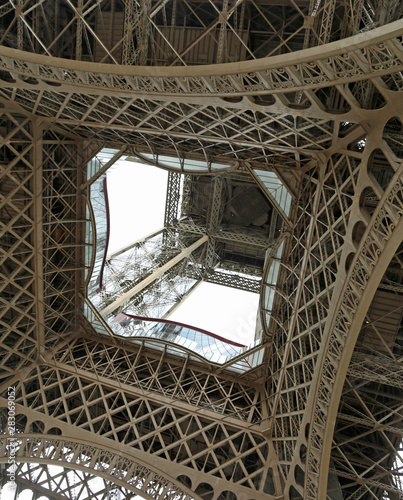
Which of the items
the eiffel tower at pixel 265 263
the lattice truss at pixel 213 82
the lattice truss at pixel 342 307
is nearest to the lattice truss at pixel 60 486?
the eiffel tower at pixel 265 263

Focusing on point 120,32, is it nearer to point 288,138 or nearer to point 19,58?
point 19,58

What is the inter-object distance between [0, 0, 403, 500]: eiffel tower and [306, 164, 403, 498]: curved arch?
0.04 meters

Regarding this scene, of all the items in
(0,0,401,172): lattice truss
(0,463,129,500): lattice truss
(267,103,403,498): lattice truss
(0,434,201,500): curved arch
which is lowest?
(0,463,129,500): lattice truss

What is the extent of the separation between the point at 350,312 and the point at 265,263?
615 cm

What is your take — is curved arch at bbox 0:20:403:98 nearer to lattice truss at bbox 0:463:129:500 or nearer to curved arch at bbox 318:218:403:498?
curved arch at bbox 318:218:403:498

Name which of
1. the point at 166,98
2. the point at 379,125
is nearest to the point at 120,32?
the point at 166,98

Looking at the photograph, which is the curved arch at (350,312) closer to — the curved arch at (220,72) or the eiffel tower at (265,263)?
the eiffel tower at (265,263)

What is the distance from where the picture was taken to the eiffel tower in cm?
732

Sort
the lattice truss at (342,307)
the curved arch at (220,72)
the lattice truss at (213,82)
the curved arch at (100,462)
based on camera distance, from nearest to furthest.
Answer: the curved arch at (220,72), the lattice truss at (213,82), the lattice truss at (342,307), the curved arch at (100,462)

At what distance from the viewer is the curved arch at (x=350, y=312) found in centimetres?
646

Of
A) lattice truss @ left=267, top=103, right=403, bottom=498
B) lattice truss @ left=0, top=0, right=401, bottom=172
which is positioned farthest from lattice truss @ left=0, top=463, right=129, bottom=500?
lattice truss @ left=0, top=0, right=401, bottom=172

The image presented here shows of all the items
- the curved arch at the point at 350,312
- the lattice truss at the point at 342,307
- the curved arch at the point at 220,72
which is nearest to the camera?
the curved arch at the point at 220,72

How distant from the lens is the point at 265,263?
13.7m

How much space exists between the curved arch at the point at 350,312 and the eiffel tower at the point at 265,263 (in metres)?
0.04
